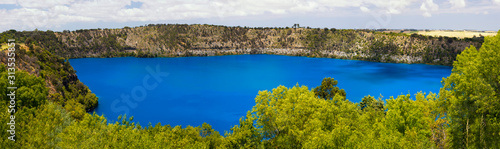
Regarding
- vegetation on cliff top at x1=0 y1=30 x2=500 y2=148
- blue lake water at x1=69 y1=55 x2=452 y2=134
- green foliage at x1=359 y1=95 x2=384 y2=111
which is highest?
vegetation on cliff top at x1=0 y1=30 x2=500 y2=148

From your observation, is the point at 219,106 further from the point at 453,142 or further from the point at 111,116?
the point at 453,142

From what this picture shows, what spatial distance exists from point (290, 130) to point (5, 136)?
26.9 meters

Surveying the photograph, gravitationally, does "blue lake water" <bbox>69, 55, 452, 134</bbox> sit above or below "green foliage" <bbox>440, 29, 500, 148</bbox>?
below

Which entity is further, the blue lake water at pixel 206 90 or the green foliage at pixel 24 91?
the blue lake water at pixel 206 90

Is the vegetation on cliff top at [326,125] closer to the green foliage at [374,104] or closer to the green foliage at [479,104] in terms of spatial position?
the green foliage at [479,104]

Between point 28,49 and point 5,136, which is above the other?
point 28,49

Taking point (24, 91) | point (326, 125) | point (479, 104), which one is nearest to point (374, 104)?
point (326, 125)

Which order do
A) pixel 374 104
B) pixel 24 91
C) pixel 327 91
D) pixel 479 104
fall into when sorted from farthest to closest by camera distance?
pixel 327 91 → pixel 374 104 → pixel 24 91 → pixel 479 104

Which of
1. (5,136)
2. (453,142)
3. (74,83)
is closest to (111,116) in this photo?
(74,83)

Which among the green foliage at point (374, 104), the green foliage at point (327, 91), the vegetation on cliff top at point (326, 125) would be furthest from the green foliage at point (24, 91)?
the green foliage at point (327, 91)

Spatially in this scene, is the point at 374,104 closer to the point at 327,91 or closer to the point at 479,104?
the point at 327,91

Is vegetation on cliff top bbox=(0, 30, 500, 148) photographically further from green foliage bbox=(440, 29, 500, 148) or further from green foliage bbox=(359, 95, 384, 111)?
green foliage bbox=(359, 95, 384, 111)

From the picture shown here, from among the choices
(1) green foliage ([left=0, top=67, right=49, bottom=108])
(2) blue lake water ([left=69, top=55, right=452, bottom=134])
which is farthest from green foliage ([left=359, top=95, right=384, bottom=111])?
(1) green foliage ([left=0, top=67, right=49, bottom=108])

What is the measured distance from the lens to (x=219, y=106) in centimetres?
8038
